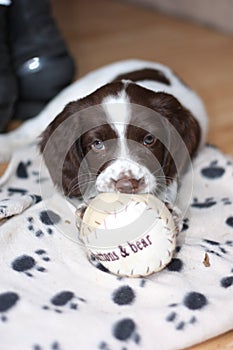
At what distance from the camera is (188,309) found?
6.30ft

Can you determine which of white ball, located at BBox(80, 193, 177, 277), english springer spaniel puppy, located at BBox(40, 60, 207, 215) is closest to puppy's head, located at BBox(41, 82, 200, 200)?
english springer spaniel puppy, located at BBox(40, 60, 207, 215)

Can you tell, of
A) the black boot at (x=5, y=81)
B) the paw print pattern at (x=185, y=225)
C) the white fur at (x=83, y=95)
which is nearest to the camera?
the paw print pattern at (x=185, y=225)

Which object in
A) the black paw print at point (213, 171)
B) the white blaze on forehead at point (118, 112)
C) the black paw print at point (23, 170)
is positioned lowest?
the black paw print at point (23, 170)

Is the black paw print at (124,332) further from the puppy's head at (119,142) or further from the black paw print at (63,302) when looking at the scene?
the puppy's head at (119,142)

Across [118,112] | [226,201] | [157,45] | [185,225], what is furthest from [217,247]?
[157,45]

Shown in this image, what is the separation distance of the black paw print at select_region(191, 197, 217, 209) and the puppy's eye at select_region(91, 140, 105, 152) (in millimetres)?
459

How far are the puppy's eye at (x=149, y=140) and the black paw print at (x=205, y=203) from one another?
0.35m

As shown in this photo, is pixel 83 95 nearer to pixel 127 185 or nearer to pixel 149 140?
pixel 149 140

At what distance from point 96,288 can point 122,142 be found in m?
0.48

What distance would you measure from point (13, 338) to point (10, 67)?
166 centimetres

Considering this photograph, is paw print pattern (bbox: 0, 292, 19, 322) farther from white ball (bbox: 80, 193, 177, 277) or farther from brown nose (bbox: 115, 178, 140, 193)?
brown nose (bbox: 115, 178, 140, 193)

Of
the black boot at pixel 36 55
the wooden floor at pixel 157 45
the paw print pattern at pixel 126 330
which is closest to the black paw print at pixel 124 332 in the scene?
the paw print pattern at pixel 126 330

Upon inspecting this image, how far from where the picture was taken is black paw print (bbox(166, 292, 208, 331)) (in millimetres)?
1870

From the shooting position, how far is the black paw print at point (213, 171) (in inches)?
106
